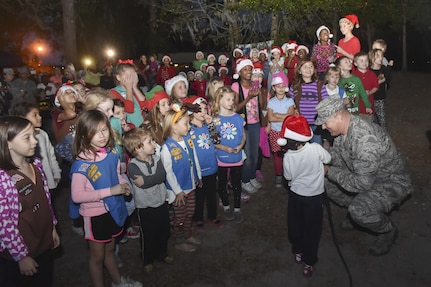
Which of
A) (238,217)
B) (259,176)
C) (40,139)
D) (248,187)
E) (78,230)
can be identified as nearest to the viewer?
(40,139)

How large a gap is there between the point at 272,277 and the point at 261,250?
57 cm

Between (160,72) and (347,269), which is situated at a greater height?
(160,72)

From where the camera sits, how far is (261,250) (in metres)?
4.58

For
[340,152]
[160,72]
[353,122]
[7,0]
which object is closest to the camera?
[353,122]

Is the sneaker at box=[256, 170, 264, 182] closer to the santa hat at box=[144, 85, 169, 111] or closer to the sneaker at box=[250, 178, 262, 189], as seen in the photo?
the sneaker at box=[250, 178, 262, 189]

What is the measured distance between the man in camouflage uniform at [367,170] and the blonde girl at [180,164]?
1.59m

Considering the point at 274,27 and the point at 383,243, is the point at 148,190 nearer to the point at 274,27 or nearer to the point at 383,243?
the point at 383,243

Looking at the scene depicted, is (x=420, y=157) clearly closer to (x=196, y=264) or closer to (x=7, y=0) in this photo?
(x=196, y=264)

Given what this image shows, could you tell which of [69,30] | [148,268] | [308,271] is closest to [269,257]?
[308,271]

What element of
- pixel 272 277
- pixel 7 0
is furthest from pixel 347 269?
pixel 7 0

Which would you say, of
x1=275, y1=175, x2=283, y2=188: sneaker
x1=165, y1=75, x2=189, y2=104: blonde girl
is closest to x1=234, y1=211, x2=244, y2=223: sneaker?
x1=275, y1=175, x2=283, y2=188: sneaker

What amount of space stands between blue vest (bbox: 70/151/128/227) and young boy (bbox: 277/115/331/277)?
5.69 feet

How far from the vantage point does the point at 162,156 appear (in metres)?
4.18

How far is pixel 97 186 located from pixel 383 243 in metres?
3.44
